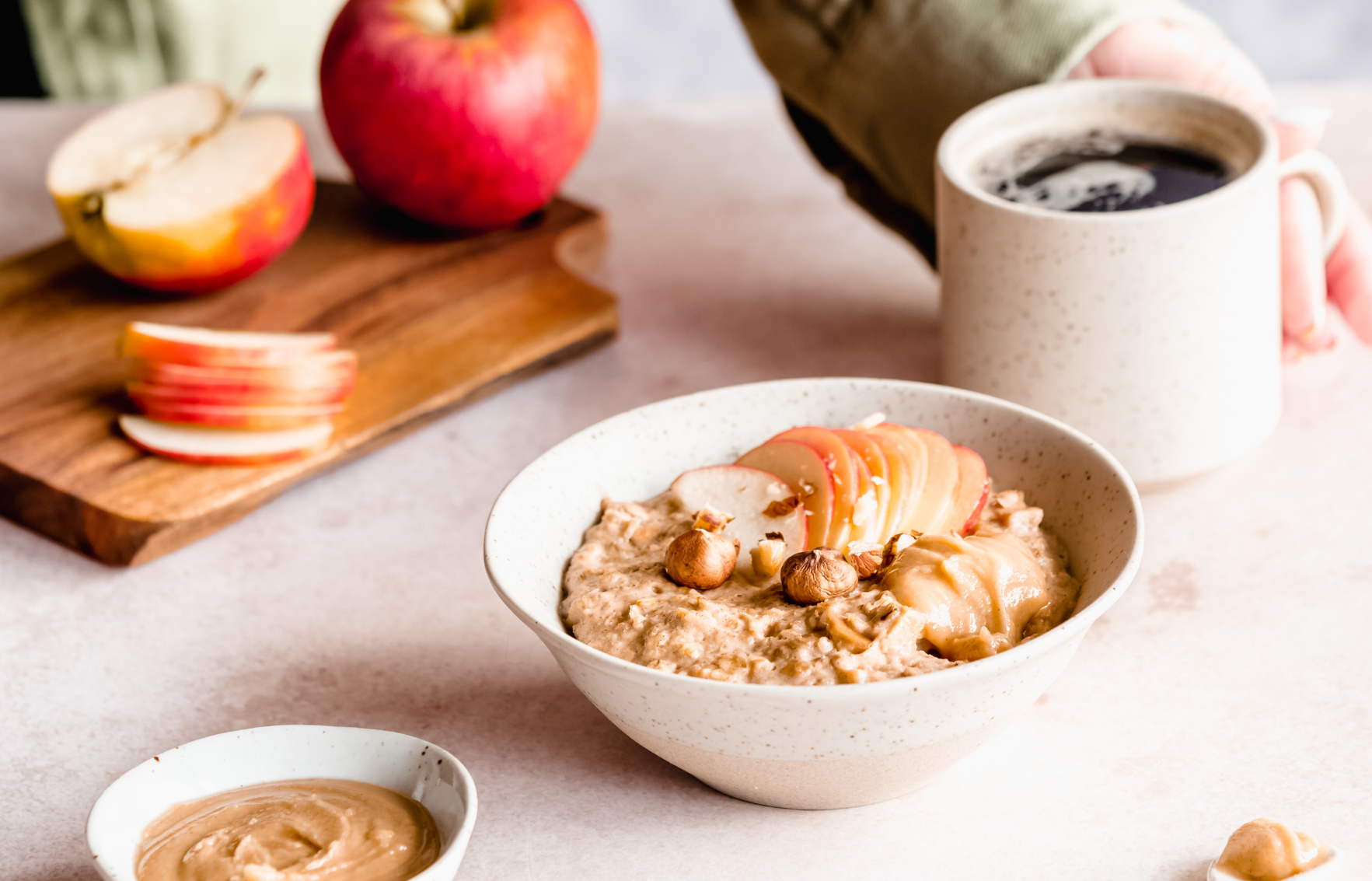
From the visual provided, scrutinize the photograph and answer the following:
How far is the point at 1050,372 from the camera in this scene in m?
1.08

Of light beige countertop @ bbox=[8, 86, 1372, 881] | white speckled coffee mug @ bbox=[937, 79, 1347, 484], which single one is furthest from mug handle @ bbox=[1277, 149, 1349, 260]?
light beige countertop @ bbox=[8, 86, 1372, 881]

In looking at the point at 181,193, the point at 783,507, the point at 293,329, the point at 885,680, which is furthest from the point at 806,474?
the point at 181,193

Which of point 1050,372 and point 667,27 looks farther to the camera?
point 667,27

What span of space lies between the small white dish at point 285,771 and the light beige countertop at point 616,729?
3.3 inches

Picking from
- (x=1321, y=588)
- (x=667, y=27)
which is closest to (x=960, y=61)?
(x=1321, y=588)

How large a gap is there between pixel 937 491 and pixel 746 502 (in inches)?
5.2

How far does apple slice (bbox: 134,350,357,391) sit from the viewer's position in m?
1.19

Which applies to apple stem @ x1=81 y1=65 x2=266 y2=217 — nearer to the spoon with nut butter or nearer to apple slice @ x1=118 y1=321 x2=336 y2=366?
apple slice @ x1=118 y1=321 x2=336 y2=366

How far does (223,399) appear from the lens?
3.92 ft

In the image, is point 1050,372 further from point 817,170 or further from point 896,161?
point 817,170

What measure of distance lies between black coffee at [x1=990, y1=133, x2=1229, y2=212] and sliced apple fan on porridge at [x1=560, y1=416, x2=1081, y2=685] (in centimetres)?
29

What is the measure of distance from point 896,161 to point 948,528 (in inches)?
25.7

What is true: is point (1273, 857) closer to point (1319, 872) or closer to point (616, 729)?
point (1319, 872)

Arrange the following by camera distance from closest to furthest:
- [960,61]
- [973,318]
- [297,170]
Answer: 1. [973,318]
2. [960,61]
3. [297,170]
